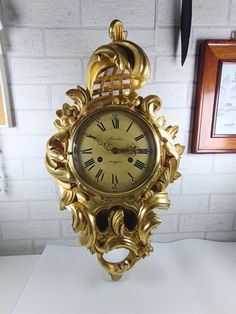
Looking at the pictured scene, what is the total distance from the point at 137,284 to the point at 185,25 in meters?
0.71

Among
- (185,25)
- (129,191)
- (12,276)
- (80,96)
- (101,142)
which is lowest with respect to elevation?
(12,276)

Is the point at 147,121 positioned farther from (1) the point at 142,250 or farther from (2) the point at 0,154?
(2) the point at 0,154

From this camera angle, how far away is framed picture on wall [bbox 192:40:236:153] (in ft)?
2.40

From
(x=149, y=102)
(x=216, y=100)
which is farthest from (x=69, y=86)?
(x=216, y=100)

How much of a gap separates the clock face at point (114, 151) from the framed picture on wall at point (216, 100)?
27cm

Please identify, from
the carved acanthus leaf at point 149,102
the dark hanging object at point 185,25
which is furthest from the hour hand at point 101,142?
the dark hanging object at point 185,25

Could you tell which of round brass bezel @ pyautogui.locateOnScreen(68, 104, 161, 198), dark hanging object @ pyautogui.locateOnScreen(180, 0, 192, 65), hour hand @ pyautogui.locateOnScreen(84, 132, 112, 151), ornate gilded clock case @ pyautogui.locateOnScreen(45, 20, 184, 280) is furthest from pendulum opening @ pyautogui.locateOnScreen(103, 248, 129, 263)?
dark hanging object @ pyautogui.locateOnScreen(180, 0, 192, 65)

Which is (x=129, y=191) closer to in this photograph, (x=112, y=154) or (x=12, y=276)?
(x=112, y=154)

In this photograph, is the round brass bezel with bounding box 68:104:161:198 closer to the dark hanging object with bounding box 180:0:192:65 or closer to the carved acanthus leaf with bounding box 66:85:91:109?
the carved acanthus leaf with bounding box 66:85:91:109

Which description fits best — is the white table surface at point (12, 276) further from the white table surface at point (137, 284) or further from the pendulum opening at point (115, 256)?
the pendulum opening at point (115, 256)


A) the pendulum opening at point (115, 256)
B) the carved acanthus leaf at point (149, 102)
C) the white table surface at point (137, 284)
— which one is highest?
the carved acanthus leaf at point (149, 102)

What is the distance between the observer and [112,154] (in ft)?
1.96

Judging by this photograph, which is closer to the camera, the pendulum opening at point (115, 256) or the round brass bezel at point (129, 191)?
the round brass bezel at point (129, 191)

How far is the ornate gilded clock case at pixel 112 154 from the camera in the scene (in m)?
0.58
